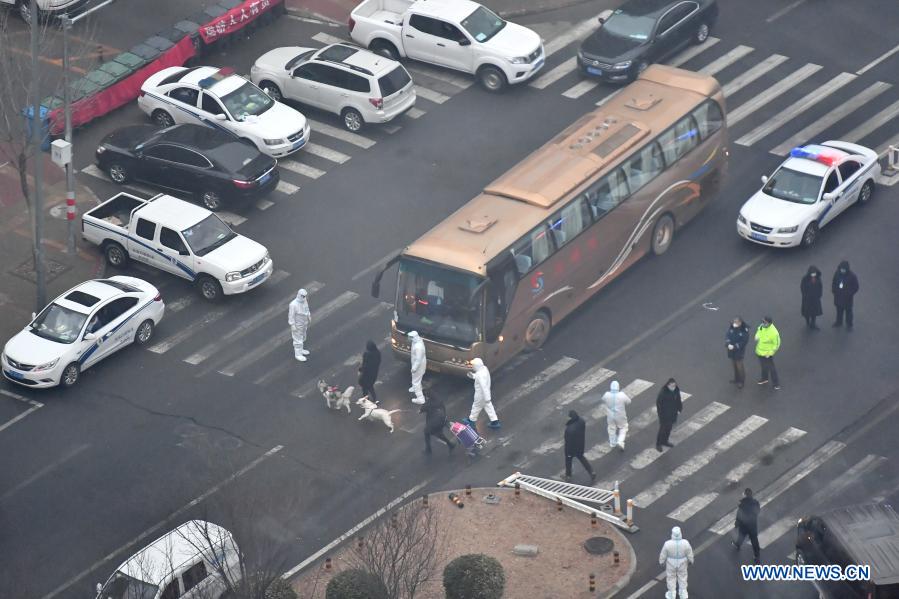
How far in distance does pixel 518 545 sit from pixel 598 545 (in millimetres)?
1474

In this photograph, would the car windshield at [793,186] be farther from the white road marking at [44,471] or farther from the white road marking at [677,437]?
the white road marking at [44,471]

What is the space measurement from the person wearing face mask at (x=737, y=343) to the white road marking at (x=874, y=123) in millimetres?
10631

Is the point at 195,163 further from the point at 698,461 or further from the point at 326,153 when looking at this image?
the point at 698,461

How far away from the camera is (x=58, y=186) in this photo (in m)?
45.2

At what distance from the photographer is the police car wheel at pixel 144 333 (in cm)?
3878

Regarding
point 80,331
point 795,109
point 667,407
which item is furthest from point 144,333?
point 795,109

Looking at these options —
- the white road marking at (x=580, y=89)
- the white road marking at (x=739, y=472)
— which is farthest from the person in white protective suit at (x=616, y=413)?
the white road marking at (x=580, y=89)

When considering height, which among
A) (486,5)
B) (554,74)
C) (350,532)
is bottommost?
(350,532)

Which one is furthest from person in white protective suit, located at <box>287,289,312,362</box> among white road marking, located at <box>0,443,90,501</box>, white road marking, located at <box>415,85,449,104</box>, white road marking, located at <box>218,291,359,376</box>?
white road marking, located at <box>415,85,449,104</box>

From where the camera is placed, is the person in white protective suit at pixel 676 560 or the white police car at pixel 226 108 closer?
the person in white protective suit at pixel 676 560

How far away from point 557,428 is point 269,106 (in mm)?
14558

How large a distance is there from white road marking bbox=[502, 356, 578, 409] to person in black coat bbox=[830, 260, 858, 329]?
5.83m

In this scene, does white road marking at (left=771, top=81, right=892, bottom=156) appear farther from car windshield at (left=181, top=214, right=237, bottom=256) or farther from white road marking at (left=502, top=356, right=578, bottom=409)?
car windshield at (left=181, top=214, right=237, bottom=256)

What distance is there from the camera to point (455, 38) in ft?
157
